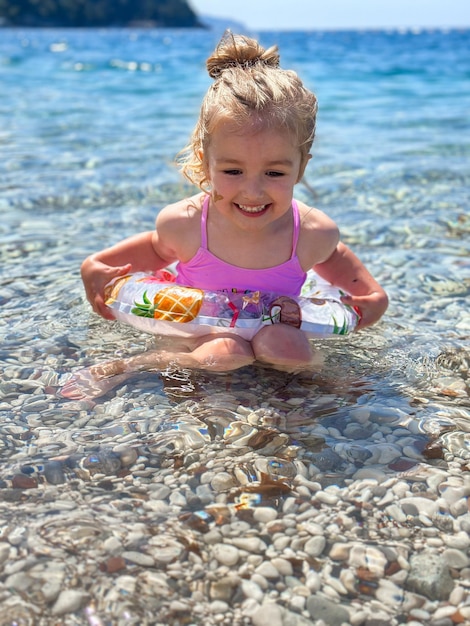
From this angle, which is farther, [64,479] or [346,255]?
[346,255]

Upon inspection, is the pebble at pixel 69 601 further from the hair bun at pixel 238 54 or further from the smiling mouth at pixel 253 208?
the hair bun at pixel 238 54

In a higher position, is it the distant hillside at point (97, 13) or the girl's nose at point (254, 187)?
the distant hillside at point (97, 13)

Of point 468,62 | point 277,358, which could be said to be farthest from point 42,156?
point 468,62

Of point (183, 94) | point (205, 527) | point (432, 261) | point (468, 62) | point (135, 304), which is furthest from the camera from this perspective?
point (468, 62)

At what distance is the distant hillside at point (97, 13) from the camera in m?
101

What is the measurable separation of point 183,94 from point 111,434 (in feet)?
43.1

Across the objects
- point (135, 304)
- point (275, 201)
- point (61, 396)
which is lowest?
point (61, 396)

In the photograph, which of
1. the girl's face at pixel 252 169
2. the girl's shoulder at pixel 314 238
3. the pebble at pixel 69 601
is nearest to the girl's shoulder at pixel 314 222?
the girl's shoulder at pixel 314 238

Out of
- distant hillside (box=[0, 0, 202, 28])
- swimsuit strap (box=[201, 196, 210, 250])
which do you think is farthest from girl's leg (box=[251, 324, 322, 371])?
distant hillside (box=[0, 0, 202, 28])

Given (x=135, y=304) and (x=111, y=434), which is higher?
(x=135, y=304)

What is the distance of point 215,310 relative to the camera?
3.25m

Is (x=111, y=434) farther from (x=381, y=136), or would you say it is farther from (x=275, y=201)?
(x=381, y=136)

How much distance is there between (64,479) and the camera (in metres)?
2.39

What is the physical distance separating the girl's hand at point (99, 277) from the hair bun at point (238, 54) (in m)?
1.00
